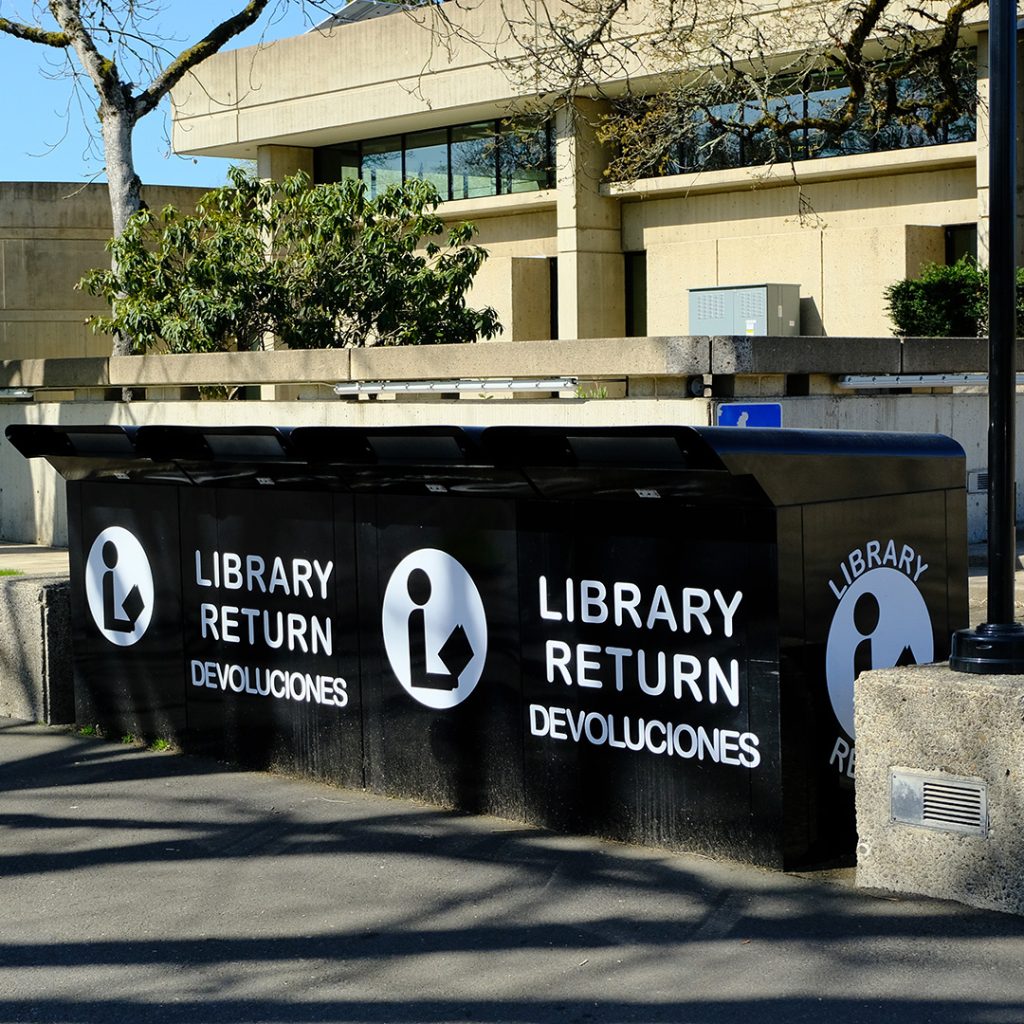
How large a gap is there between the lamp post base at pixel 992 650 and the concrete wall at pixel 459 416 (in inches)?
218

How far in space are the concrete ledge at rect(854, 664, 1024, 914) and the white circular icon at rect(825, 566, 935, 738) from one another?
0.34m

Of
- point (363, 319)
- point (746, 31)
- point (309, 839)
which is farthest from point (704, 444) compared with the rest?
point (746, 31)

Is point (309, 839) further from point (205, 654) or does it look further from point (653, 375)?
point (653, 375)

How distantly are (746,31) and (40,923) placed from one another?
69.4 feet

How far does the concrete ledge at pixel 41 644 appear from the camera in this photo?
8.72 m

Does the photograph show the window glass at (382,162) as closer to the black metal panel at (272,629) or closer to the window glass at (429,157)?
the window glass at (429,157)

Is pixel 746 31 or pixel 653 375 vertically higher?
pixel 746 31

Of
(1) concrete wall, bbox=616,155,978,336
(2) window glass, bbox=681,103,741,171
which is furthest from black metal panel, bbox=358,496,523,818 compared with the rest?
(2) window glass, bbox=681,103,741,171

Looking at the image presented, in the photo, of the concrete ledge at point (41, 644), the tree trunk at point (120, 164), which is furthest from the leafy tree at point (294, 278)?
the concrete ledge at point (41, 644)

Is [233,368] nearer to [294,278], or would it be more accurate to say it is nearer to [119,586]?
[294,278]

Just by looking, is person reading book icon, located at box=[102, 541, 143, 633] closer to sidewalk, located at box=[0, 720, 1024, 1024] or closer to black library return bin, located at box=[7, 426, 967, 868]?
black library return bin, located at box=[7, 426, 967, 868]

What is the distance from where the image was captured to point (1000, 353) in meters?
5.52

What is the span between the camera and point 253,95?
34469mm

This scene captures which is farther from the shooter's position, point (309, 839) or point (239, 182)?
point (239, 182)
